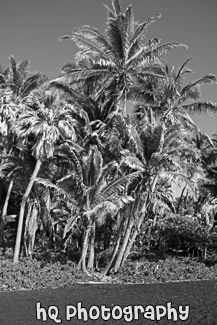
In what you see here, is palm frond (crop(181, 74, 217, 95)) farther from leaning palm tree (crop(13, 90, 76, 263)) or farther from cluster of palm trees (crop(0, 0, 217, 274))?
leaning palm tree (crop(13, 90, 76, 263))

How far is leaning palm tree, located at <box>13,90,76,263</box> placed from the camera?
17.8m

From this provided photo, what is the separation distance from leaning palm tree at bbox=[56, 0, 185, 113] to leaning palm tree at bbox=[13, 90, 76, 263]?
1916 millimetres

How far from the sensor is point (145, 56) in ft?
63.7

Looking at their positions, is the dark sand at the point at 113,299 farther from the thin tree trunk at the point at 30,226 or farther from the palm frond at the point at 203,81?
the palm frond at the point at 203,81

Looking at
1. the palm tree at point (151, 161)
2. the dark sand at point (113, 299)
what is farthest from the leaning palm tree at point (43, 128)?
the dark sand at point (113, 299)

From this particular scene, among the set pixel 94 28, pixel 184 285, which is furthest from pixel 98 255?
pixel 94 28

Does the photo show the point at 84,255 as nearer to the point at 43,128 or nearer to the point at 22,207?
the point at 22,207

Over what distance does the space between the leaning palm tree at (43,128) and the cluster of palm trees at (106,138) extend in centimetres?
5

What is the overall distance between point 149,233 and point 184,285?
29.3 feet

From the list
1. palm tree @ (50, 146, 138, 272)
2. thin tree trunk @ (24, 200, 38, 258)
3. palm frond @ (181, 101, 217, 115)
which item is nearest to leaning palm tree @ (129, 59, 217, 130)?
palm frond @ (181, 101, 217, 115)

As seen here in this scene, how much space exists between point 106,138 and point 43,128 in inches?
156

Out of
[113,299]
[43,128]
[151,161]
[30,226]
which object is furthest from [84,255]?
[43,128]

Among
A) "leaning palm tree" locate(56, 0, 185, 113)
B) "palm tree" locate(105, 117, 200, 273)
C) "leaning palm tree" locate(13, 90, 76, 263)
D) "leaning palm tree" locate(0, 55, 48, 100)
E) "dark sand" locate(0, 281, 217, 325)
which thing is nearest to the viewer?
"dark sand" locate(0, 281, 217, 325)

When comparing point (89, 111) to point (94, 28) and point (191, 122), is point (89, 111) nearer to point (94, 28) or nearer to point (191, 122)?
point (94, 28)
